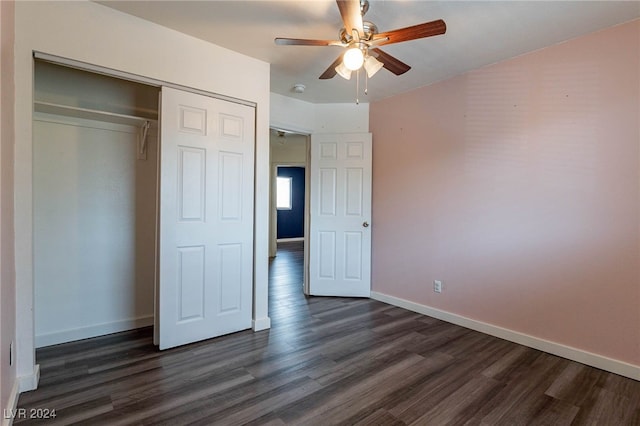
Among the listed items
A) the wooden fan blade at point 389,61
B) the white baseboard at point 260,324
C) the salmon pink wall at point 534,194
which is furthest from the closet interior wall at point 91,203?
the salmon pink wall at point 534,194

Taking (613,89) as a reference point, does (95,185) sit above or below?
below

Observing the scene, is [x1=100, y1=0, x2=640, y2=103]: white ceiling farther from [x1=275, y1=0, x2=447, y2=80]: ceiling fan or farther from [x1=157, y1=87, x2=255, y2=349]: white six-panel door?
[x1=157, y1=87, x2=255, y2=349]: white six-panel door

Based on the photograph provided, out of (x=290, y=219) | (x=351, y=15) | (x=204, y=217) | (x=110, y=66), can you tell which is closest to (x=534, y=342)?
(x=351, y=15)

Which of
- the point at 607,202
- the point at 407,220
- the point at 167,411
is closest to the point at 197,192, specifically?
the point at 167,411

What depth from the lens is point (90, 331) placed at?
2.71 m

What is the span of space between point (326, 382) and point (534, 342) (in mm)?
1857

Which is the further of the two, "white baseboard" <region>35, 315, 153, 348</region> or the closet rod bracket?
the closet rod bracket

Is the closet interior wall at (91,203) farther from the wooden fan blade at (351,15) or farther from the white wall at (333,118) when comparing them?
the wooden fan blade at (351,15)

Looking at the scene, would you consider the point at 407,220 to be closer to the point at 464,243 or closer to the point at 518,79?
the point at 464,243

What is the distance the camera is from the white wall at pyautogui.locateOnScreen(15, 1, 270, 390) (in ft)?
6.20

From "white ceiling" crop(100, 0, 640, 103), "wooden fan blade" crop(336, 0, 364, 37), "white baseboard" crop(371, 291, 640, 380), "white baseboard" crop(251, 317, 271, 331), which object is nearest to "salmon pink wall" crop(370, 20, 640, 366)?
"white baseboard" crop(371, 291, 640, 380)

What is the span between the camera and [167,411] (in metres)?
1.76

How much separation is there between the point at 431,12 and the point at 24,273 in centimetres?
310

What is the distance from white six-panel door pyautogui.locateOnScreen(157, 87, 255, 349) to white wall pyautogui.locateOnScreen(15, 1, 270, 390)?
114 mm
